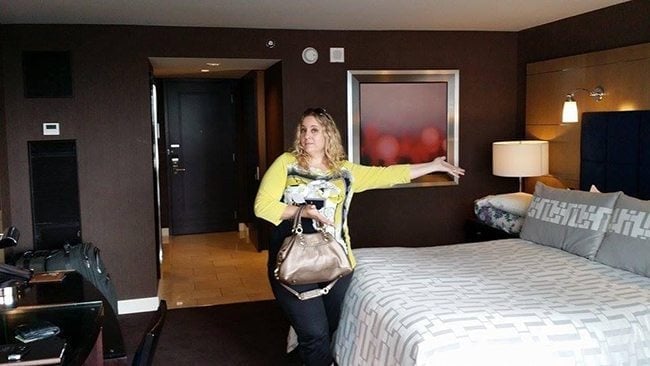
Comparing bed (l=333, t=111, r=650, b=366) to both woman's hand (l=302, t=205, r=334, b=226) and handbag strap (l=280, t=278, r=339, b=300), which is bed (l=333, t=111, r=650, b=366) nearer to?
handbag strap (l=280, t=278, r=339, b=300)

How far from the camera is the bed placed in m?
2.41

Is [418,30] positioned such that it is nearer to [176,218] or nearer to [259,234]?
[259,234]

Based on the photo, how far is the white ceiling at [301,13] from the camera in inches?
158

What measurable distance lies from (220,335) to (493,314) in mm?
2375

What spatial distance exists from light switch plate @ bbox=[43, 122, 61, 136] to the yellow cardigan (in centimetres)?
248

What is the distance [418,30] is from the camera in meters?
5.33

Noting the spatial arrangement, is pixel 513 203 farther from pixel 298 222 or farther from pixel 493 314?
pixel 298 222

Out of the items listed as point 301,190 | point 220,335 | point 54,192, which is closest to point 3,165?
point 54,192

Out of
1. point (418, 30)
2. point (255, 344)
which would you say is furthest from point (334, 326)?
point (418, 30)

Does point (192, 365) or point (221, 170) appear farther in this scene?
point (221, 170)

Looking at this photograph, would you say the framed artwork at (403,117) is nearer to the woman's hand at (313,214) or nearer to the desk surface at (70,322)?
the woman's hand at (313,214)

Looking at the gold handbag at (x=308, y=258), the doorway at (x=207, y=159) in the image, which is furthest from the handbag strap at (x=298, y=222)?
the doorway at (x=207, y=159)

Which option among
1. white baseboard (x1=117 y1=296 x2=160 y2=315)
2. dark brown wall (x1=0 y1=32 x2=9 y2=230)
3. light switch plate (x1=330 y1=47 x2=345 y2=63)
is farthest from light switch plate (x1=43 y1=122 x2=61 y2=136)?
light switch plate (x1=330 y1=47 x2=345 y2=63)

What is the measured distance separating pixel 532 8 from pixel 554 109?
0.94 m
